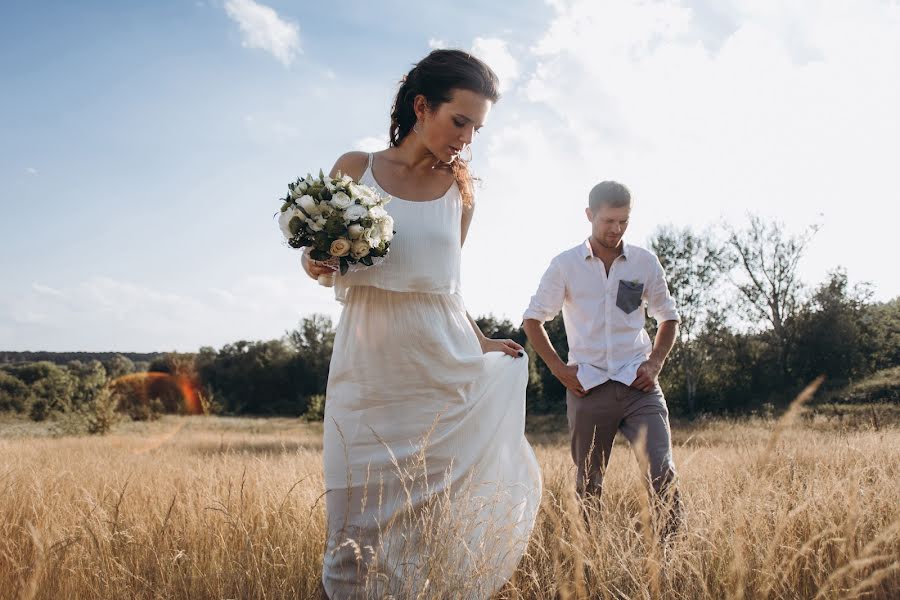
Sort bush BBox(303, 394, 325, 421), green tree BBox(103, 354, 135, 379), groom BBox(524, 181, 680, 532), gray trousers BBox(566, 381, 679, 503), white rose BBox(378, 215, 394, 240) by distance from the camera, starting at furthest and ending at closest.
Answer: green tree BBox(103, 354, 135, 379) < bush BBox(303, 394, 325, 421) < groom BBox(524, 181, 680, 532) < gray trousers BBox(566, 381, 679, 503) < white rose BBox(378, 215, 394, 240)

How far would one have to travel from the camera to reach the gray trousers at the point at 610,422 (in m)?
3.82

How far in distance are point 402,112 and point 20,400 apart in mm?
32355

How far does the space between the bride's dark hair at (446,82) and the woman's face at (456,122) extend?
0.11 feet

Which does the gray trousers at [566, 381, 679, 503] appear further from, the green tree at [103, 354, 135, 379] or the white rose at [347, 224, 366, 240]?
the green tree at [103, 354, 135, 379]

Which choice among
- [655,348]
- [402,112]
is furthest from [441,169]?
[655,348]

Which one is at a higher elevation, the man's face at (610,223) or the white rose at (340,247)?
the man's face at (610,223)

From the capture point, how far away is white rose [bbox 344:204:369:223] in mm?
2648

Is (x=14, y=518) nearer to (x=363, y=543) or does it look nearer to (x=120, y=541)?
(x=120, y=541)

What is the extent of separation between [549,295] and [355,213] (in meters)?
2.05

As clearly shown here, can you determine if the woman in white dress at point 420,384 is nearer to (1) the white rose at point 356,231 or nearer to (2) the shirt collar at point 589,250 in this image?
(1) the white rose at point 356,231

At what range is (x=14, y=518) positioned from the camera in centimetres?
408

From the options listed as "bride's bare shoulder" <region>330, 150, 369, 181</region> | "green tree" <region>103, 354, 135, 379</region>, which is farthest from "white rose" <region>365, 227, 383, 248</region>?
"green tree" <region>103, 354, 135, 379</region>

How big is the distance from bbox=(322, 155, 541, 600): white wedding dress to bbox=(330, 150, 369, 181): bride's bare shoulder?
78 millimetres

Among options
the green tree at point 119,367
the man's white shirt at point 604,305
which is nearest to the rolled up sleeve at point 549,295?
the man's white shirt at point 604,305
